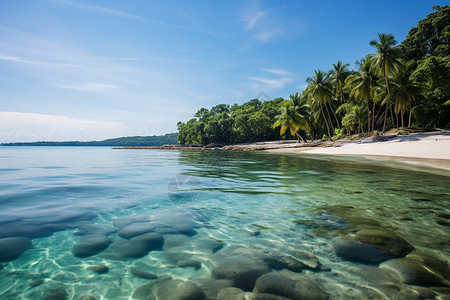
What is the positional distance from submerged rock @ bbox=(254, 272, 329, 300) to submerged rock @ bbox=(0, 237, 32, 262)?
3000 millimetres

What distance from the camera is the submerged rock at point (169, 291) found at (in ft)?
6.61

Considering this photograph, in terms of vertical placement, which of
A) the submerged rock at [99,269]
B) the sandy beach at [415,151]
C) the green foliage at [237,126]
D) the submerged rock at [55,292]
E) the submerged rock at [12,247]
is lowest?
the sandy beach at [415,151]

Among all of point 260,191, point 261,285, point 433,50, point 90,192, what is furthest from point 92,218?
point 433,50

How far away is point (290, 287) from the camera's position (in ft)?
6.89

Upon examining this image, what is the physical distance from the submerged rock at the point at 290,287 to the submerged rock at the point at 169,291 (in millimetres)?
589

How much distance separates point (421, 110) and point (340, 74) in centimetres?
1260

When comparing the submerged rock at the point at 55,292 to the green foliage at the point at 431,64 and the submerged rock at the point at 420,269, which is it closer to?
the submerged rock at the point at 420,269

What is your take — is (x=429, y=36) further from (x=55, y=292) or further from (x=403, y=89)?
(x=55, y=292)

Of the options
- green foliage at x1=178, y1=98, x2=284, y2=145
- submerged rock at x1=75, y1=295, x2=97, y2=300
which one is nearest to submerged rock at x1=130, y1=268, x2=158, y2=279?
submerged rock at x1=75, y1=295, x2=97, y2=300

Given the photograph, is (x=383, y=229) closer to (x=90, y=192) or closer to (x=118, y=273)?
(x=118, y=273)

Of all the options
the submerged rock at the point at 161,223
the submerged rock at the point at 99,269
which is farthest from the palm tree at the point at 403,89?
the submerged rock at the point at 99,269

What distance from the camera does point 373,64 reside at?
27.0m

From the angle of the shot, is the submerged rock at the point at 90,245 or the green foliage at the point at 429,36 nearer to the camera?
the submerged rock at the point at 90,245

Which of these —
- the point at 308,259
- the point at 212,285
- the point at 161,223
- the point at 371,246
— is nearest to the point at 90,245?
the point at 161,223
